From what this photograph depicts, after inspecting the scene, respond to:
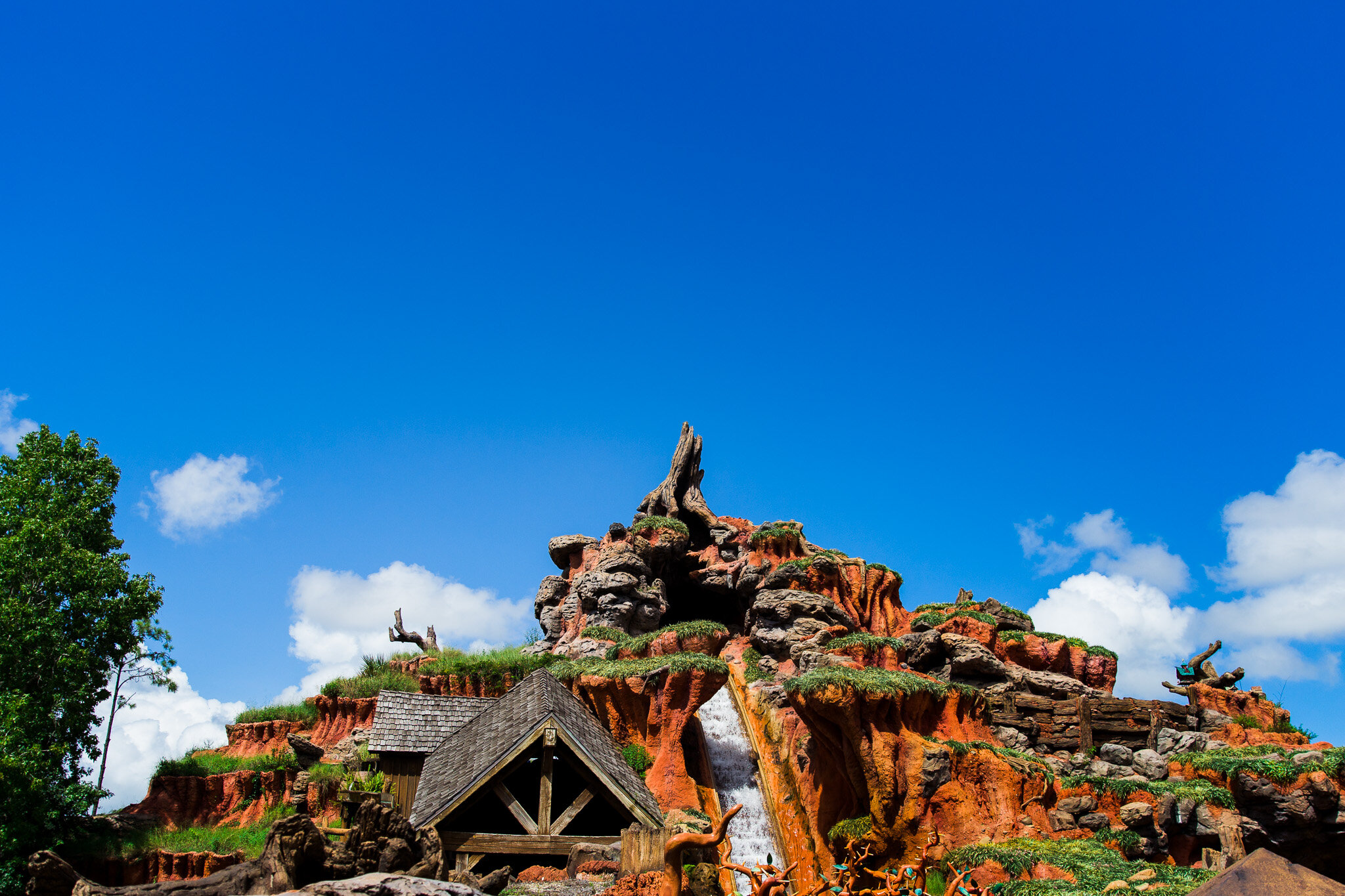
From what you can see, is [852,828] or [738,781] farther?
[738,781]

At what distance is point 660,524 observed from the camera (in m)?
41.2

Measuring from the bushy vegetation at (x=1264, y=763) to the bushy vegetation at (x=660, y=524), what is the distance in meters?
24.6

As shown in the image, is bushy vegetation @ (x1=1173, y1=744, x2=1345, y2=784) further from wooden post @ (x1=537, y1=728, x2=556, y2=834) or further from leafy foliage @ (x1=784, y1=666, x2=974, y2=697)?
wooden post @ (x1=537, y1=728, x2=556, y2=834)

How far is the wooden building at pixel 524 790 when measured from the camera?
54.9 ft

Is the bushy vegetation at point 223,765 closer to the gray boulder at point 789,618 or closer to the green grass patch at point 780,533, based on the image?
the gray boulder at point 789,618

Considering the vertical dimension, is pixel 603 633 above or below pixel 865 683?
above

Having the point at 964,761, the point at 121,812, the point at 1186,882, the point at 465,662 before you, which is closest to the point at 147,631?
the point at 121,812

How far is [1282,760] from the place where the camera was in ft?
60.0

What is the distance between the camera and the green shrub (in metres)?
22.2

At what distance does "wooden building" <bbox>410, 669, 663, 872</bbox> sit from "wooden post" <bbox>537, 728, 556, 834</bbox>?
14 millimetres

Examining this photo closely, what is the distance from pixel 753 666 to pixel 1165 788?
51.6 ft

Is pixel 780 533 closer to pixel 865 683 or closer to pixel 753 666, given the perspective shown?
pixel 753 666

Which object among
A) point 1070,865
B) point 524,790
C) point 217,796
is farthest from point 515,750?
point 217,796

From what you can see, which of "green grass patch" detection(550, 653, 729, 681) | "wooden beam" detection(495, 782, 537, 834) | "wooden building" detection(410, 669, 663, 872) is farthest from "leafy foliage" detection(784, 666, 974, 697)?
"wooden beam" detection(495, 782, 537, 834)
